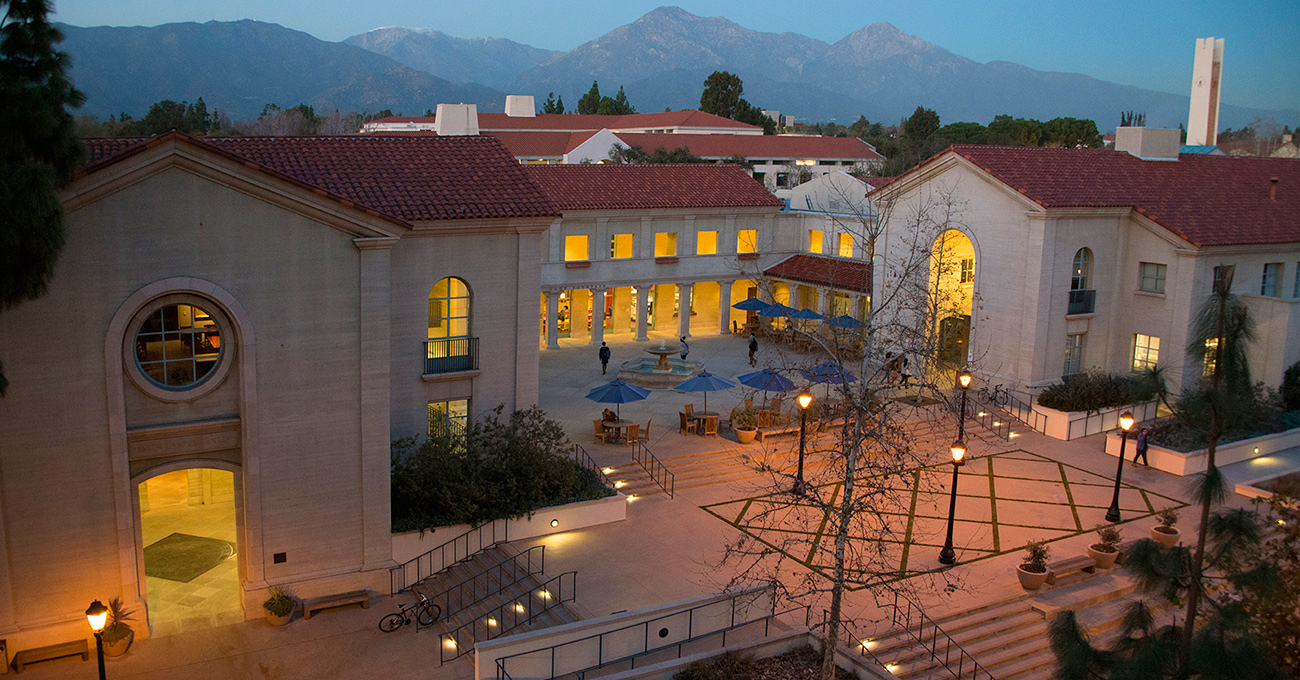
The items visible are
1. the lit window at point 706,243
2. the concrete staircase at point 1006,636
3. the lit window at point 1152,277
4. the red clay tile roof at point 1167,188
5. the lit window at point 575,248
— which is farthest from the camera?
the lit window at point 706,243

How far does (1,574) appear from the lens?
17062mm

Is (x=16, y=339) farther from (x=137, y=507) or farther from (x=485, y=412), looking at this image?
(x=485, y=412)

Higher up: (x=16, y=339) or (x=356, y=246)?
(x=356, y=246)

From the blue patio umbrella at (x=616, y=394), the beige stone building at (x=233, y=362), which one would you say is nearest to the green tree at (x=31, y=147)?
the beige stone building at (x=233, y=362)

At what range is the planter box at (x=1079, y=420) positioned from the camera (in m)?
31.2

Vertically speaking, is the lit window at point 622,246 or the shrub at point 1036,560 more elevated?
the lit window at point 622,246


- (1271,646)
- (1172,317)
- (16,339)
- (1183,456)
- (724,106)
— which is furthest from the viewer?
(724,106)

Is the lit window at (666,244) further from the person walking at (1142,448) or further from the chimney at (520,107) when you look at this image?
the chimney at (520,107)

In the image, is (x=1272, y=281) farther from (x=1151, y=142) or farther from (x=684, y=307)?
(x=684, y=307)

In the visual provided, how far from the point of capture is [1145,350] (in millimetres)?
34125

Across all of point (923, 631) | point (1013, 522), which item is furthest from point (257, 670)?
point (1013, 522)

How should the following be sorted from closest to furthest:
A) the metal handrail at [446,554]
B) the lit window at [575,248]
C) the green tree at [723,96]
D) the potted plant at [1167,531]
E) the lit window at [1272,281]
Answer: the metal handrail at [446,554] < the potted plant at [1167,531] < the lit window at [1272,281] < the lit window at [575,248] < the green tree at [723,96]

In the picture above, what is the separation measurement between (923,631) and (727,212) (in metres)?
29.2

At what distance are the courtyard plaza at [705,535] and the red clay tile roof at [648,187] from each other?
34.4 ft
